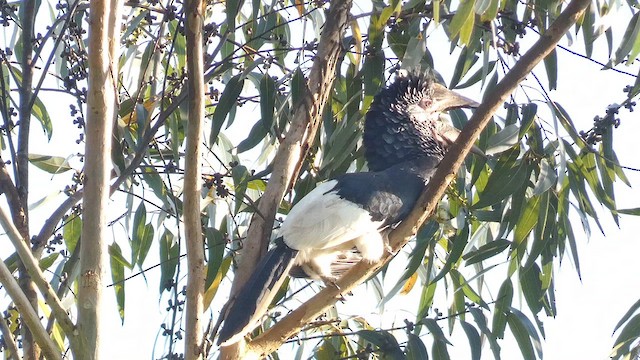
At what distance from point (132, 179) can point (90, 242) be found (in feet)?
2.42

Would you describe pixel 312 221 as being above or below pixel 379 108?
below

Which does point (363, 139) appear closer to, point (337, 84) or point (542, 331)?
point (337, 84)

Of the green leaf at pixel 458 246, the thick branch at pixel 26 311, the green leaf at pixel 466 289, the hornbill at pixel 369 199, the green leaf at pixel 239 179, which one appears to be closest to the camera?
the thick branch at pixel 26 311

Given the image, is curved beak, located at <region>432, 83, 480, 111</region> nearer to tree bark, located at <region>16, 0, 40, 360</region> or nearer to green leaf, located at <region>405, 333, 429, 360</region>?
green leaf, located at <region>405, 333, 429, 360</region>

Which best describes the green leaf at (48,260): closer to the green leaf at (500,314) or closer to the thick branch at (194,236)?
the thick branch at (194,236)

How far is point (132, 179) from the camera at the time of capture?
245 centimetres

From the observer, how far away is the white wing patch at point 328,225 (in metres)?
2.23

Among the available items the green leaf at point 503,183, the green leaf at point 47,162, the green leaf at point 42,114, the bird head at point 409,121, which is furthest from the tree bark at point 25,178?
the green leaf at point 503,183

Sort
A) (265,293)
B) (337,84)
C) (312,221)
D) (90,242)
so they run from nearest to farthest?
(90,242) < (265,293) < (312,221) < (337,84)

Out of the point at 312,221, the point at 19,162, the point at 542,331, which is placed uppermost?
the point at 19,162

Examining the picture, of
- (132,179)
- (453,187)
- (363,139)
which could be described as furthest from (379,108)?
(132,179)

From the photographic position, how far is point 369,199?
231cm

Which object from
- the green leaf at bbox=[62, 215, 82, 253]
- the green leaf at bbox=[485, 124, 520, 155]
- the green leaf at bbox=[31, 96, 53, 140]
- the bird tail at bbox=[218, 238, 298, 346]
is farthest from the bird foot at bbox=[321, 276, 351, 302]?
the green leaf at bbox=[31, 96, 53, 140]

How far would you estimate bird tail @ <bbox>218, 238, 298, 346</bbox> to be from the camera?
1.95 m
